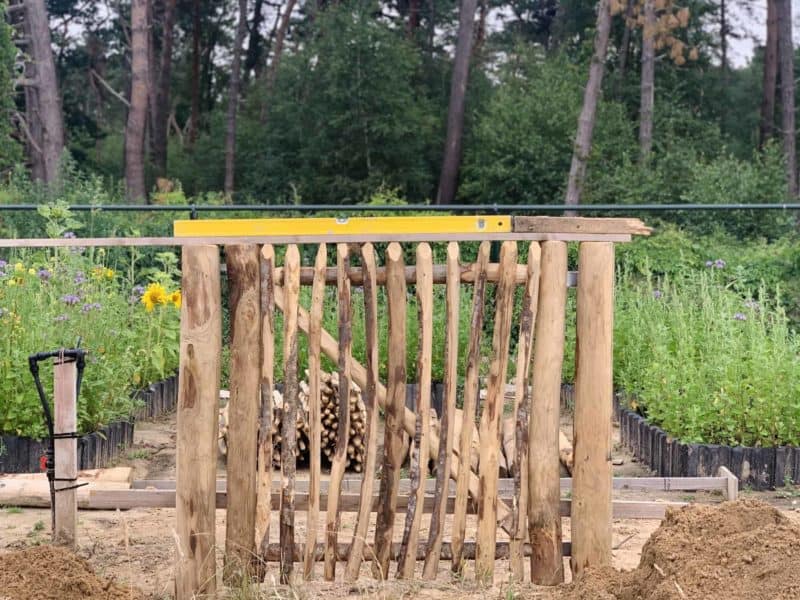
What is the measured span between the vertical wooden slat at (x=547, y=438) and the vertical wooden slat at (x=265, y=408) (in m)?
1.04

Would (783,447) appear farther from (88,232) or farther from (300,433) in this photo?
(88,232)

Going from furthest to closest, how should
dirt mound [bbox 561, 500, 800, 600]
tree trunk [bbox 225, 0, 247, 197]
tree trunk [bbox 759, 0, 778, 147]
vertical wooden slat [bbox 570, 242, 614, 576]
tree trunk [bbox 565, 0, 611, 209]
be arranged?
1. tree trunk [bbox 225, 0, 247, 197]
2. tree trunk [bbox 759, 0, 778, 147]
3. tree trunk [bbox 565, 0, 611, 209]
4. vertical wooden slat [bbox 570, 242, 614, 576]
5. dirt mound [bbox 561, 500, 800, 600]

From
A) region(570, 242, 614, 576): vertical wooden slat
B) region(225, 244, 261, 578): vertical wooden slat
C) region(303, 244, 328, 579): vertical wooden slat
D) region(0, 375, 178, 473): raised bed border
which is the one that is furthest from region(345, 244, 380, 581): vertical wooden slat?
region(0, 375, 178, 473): raised bed border

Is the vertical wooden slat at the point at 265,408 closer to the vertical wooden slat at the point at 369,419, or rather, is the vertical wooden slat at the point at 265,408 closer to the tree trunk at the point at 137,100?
the vertical wooden slat at the point at 369,419

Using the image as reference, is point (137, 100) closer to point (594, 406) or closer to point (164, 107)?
point (164, 107)

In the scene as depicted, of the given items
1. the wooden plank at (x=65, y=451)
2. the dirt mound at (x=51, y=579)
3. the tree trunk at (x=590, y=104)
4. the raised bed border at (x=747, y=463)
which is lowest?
the raised bed border at (x=747, y=463)

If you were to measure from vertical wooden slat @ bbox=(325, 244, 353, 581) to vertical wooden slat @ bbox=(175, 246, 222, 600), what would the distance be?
17.8 inches

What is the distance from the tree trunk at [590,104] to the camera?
21.2m

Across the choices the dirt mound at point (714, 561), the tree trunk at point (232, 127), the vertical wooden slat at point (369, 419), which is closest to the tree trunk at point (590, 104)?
the tree trunk at point (232, 127)

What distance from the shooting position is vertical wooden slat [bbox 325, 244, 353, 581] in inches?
167

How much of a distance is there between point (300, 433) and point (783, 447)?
2.88 m

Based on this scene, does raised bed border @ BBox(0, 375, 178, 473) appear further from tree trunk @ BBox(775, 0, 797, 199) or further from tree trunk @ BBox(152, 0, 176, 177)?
tree trunk @ BBox(152, 0, 176, 177)

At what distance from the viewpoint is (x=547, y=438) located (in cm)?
433

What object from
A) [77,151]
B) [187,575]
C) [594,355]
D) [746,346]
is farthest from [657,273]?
[77,151]
